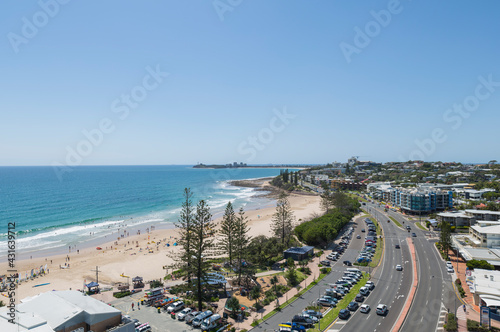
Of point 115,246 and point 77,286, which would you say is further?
point 115,246

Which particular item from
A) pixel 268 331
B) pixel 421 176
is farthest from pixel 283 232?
pixel 421 176

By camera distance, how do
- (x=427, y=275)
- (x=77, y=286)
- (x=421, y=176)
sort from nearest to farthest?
(x=427, y=275), (x=77, y=286), (x=421, y=176)

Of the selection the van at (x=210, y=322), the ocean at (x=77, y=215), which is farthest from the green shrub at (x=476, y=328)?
the ocean at (x=77, y=215)

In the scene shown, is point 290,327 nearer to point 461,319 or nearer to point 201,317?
point 201,317

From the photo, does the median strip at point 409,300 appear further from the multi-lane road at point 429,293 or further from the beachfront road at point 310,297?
the beachfront road at point 310,297

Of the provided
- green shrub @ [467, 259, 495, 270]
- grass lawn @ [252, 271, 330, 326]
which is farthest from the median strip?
grass lawn @ [252, 271, 330, 326]

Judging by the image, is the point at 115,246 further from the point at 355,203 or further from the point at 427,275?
the point at 355,203

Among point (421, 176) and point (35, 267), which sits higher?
point (421, 176)

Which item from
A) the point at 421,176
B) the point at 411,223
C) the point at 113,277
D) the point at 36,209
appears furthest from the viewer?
the point at 421,176
